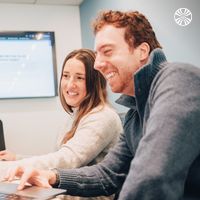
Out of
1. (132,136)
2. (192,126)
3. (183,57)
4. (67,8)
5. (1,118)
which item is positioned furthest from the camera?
(67,8)

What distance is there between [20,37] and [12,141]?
3.25 feet

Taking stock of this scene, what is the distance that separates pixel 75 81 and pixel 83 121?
10.7 inches

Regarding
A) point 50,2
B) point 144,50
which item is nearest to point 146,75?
point 144,50

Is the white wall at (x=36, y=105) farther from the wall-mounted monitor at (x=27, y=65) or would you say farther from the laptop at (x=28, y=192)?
the laptop at (x=28, y=192)

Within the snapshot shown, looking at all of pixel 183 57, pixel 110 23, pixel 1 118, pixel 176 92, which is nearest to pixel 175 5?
pixel 183 57

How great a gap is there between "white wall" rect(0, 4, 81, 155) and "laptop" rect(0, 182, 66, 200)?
248cm

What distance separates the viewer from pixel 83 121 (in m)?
1.50

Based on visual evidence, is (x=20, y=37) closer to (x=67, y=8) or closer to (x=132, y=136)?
(x=67, y=8)

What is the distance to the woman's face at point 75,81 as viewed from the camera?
5.51 feet

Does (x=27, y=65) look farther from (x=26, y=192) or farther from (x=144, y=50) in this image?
(x=26, y=192)

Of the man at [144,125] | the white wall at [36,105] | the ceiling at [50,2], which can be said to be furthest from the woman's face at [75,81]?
the ceiling at [50,2]

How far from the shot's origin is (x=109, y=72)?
4.03 feet

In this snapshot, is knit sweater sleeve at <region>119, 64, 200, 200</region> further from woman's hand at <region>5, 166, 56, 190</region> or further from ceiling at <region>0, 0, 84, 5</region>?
ceiling at <region>0, 0, 84, 5</region>

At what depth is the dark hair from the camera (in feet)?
3.82
